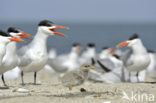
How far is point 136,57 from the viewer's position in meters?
Result: 8.68

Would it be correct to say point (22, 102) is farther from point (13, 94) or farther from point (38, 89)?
point (38, 89)

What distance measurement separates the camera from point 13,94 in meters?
5.36

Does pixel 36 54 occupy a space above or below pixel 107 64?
above

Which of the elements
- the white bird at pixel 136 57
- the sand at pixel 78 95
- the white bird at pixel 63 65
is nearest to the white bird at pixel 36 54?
the sand at pixel 78 95

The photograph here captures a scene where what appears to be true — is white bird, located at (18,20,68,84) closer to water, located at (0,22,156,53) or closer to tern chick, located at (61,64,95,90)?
tern chick, located at (61,64,95,90)

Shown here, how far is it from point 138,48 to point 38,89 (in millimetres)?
3469

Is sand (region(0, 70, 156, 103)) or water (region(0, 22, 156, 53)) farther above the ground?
sand (region(0, 70, 156, 103))

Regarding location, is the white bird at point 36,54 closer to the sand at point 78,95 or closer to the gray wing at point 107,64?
the sand at point 78,95

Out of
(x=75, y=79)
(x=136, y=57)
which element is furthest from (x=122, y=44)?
(x=75, y=79)

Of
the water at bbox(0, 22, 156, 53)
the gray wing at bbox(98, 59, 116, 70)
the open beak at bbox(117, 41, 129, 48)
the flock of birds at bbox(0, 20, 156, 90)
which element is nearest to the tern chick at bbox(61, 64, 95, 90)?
the flock of birds at bbox(0, 20, 156, 90)

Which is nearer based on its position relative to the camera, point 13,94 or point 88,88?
point 13,94

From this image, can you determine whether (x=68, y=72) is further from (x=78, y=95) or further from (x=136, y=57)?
(x=78, y=95)

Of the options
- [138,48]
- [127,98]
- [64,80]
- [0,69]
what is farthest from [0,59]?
[138,48]

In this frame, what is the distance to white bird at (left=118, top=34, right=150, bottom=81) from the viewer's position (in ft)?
28.3
